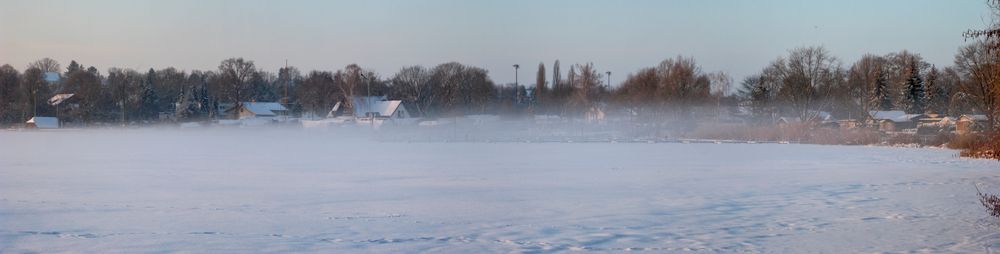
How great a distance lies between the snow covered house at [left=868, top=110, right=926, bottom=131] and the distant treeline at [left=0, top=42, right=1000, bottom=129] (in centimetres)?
125

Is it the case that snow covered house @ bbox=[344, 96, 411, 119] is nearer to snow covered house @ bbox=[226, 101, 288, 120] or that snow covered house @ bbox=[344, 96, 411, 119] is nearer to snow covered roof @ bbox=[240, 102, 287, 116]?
snow covered house @ bbox=[226, 101, 288, 120]

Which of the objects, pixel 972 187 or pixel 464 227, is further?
pixel 972 187

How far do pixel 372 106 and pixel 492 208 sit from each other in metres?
71.7

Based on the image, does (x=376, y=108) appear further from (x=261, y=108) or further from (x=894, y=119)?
(x=894, y=119)

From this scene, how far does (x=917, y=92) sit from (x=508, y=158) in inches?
2266

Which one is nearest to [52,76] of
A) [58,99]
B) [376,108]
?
[58,99]

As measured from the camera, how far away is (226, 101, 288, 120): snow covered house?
281 feet

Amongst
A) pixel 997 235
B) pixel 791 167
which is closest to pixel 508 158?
pixel 791 167

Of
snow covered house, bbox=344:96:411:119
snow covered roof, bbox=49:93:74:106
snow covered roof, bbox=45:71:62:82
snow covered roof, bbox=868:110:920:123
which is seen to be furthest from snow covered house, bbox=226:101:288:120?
snow covered roof, bbox=868:110:920:123

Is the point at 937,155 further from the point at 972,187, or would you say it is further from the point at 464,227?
the point at 464,227

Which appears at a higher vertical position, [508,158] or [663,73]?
[663,73]

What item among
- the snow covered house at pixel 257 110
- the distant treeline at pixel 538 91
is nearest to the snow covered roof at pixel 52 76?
the distant treeline at pixel 538 91

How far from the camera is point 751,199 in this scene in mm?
14320

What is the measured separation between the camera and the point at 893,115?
70750 millimetres
